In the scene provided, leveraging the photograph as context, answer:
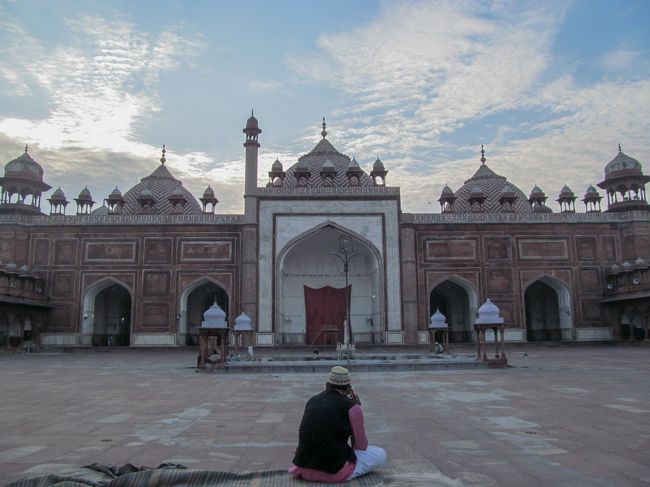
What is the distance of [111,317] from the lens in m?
29.5

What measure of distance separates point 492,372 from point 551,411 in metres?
5.98

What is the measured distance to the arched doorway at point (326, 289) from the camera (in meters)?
27.8

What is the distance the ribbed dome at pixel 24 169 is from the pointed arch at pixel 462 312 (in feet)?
71.1

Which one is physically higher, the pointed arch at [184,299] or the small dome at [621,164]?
the small dome at [621,164]

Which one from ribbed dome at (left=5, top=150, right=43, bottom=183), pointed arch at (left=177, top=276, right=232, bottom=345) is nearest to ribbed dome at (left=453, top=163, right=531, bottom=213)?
pointed arch at (left=177, top=276, right=232, bottom=345)

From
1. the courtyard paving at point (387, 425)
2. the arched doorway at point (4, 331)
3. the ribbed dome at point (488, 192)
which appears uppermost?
the ribbed dome at point (488, 192)

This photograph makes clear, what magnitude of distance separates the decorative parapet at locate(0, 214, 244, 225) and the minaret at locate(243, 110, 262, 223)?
2.12ft

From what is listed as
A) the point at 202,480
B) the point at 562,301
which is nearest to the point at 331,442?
the point at 202,480

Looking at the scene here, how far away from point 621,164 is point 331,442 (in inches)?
1247

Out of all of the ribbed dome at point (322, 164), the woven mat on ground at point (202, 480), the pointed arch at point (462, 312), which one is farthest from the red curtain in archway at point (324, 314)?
the woven mat on ground at point (202, 480)

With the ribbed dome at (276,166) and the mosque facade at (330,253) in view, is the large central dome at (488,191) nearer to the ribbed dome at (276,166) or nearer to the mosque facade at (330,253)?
the mosque facade at (330,253)

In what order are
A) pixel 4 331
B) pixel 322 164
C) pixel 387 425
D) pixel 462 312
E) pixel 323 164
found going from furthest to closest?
pixel 322 164
pixel 323 164
pixel 462 312
pixel 4 331
pixel 387 425

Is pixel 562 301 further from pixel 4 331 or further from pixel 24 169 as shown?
pixel 24 169

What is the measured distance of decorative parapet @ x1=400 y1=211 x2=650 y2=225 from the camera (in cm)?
2731
